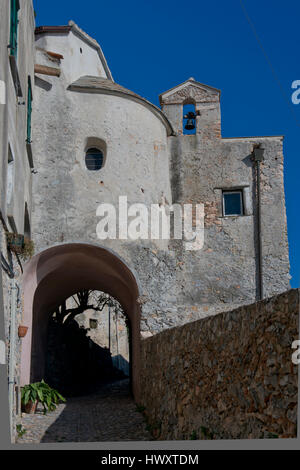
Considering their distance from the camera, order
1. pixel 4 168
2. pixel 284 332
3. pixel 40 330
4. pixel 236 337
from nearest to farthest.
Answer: pixel 284 332 → pixel 236 337 → pixel 4 168 → pixel 40 330


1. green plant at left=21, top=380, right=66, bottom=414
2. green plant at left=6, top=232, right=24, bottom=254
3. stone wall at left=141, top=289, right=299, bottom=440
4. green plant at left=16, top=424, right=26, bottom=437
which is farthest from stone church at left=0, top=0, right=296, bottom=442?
stone wall at left=141, top=289, right=299, bottom=440

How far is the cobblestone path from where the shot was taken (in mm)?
9086

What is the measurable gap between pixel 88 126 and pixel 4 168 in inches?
209

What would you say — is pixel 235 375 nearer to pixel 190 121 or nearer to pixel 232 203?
pixel 232 203

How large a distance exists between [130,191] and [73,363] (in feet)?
29.6

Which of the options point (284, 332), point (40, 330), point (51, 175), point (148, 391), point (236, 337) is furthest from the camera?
point (40, 330)

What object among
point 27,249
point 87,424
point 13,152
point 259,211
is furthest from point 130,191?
point 87,424

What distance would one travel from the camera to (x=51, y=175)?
11898 mm

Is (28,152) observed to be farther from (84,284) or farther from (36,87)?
(84,284)

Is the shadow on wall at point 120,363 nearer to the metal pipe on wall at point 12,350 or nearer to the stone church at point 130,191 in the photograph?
the stone church at point 130,191

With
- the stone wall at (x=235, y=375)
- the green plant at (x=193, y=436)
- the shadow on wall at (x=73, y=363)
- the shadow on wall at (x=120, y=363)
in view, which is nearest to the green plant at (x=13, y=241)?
the stone wall at (x=235, y=375)

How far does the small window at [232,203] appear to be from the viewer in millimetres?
14141

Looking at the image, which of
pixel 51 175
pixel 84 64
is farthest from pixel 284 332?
pixel 84 64

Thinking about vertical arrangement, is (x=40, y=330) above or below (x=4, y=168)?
below
